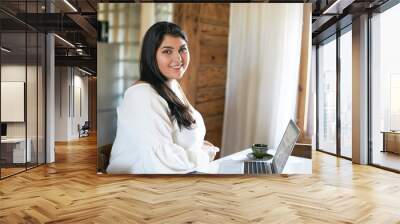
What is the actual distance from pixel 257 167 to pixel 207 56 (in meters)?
1.87

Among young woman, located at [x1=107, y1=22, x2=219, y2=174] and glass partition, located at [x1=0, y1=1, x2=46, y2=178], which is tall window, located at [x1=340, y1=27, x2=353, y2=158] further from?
glass partition, located at [x1=0, y1=1, x2=46, y2=178]

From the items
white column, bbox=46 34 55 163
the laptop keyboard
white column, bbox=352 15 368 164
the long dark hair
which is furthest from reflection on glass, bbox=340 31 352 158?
white column, bbox=46 34 55 163

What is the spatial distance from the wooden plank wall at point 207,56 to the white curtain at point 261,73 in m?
0.12

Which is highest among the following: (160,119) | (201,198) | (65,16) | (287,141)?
(65,16)

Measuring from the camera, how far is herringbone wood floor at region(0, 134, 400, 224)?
3.51m

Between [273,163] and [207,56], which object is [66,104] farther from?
[273,163]

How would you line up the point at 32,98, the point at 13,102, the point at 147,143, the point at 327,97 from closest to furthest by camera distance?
the point at 147,143, the point at 13,102, the point at 32,98, the point at 327,97

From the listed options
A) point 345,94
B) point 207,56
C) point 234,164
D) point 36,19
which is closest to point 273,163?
point 234,164

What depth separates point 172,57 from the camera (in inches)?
213

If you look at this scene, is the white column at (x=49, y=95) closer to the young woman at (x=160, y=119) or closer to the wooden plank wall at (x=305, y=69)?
the young woman at (x=160, y=119)

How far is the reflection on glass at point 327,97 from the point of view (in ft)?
29.2

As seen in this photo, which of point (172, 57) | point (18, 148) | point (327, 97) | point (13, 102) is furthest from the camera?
point (327, 97)

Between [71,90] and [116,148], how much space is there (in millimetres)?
9927

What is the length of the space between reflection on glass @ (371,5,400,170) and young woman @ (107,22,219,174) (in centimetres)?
328
